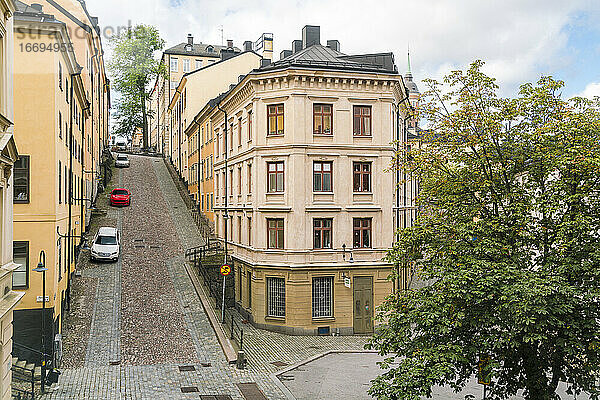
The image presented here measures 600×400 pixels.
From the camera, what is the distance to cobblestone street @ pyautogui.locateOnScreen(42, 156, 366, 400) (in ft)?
64.7

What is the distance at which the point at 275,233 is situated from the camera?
29.2 m

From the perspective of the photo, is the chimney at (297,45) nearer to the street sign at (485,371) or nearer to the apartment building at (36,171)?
the apartment building at (36,171)

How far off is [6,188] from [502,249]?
39.2ft

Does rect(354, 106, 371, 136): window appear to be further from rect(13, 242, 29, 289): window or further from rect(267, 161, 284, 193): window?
rect(13, 242, 29, 289): window

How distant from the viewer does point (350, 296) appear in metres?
28.7

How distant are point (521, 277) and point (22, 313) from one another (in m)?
16.7

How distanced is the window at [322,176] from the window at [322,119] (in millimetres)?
1615

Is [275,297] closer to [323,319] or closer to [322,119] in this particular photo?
[323,319]

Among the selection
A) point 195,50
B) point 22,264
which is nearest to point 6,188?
point 22,264

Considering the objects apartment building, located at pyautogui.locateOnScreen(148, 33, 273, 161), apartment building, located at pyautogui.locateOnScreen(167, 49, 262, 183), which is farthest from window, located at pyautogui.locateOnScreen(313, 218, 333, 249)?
apartment building, located at pyautogui.locateOnScreen(148, 33, 273, 161)

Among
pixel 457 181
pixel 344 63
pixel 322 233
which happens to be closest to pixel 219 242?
pixel 322 233

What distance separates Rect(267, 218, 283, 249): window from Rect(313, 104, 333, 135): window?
16.2 ft

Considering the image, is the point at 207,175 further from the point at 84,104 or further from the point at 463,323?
the point at 463,323

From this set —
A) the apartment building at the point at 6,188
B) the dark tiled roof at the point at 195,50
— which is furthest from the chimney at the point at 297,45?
the dark tiled roof at the point at 195,50
